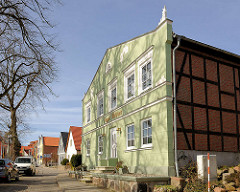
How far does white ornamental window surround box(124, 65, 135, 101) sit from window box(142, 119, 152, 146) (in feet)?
7.71

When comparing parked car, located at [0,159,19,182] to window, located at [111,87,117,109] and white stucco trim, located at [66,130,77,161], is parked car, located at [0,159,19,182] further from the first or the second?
white stucco trim, located at [66,130,77,161]

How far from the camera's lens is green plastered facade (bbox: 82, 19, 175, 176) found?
11422 mm

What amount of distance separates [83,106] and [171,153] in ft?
53.9

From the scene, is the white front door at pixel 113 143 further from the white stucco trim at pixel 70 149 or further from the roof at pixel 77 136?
the white stucco trim at pixel 70 149

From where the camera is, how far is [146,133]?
1309 cm

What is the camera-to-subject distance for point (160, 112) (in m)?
11.8

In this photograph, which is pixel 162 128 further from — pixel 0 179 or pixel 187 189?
pixel 0 179

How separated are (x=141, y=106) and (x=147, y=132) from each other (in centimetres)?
139

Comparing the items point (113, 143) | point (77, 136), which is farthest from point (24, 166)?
point (77, 136)

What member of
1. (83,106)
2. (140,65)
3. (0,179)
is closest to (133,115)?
(140,65)

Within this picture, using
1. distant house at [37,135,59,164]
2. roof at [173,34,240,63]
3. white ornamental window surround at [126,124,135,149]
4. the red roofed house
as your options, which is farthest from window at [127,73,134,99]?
distant house at [37,135,59,164]

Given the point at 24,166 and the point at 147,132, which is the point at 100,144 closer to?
the point at 147,132

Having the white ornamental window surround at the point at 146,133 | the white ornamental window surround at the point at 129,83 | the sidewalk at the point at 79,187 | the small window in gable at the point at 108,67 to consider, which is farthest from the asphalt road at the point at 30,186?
the small window in gable at the point at 108,67

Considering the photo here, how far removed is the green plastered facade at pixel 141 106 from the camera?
37.5ft
